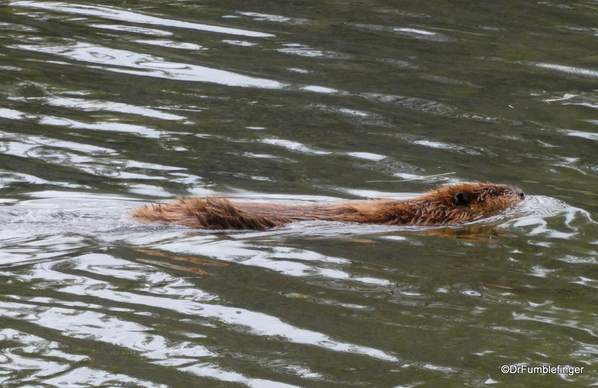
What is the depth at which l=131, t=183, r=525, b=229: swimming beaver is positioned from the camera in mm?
7562

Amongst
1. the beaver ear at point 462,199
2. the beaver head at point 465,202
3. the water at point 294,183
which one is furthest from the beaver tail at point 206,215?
the beaver ear at point 462,199

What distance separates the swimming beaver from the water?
14 cm

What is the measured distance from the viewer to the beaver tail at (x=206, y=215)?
7543mm

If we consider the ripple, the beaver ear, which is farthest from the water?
the beaver ear

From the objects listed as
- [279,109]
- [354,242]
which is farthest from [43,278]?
[279,109]

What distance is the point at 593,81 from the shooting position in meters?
11.8

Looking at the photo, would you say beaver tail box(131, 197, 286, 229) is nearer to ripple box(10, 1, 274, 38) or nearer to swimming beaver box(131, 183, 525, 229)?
swimming beaver box(131, 183, 525, 229)

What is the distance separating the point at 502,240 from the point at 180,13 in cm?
785

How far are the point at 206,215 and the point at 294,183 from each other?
1.47 metres

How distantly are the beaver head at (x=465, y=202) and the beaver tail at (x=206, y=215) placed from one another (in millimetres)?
1273

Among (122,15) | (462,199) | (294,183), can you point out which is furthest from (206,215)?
(122,15)

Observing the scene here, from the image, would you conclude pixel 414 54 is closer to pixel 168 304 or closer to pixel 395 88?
pixel 395 88

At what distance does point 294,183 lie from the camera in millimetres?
8852

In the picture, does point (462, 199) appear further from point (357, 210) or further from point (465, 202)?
point (357, 210)
